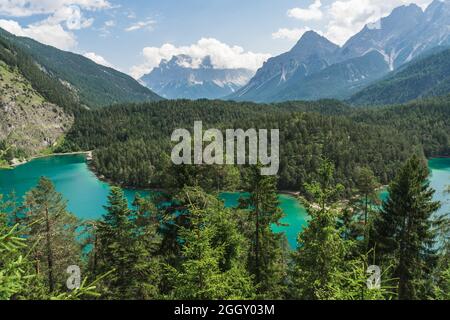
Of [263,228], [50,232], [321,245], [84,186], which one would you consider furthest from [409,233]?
[84,186]

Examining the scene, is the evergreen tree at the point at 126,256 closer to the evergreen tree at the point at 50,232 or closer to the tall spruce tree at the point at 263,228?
the evergreen tree at the point at 50,232

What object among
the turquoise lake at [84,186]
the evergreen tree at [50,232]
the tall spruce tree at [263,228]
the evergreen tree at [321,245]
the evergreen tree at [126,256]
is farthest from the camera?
the turquoise lake at [84,186]

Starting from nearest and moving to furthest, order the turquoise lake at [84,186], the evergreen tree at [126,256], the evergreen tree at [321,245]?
the evergreen tree at [321,245]
the evergreen tree at [126,256]
the turquoise lake at [84,186]

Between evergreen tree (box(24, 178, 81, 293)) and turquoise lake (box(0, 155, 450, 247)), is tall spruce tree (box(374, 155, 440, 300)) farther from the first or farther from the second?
turquoise lake (box(0, 155, 450, 247))

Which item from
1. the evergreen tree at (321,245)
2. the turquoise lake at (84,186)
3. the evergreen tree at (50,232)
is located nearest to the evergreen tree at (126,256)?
the evergreen tree at (50,232)
